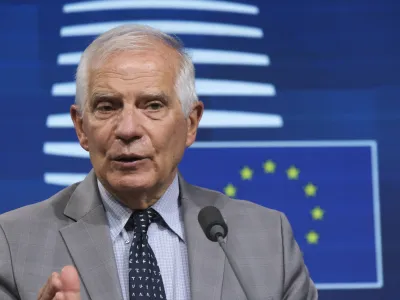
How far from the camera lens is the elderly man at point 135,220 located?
250cm

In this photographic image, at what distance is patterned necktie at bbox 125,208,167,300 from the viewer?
2.47m

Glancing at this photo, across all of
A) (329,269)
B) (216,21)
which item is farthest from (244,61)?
A: (329,269)

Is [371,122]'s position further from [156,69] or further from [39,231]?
[39,231]

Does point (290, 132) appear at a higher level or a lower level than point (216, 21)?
lower

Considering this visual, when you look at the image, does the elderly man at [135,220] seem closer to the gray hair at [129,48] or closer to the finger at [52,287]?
the gray hair at [129,48]

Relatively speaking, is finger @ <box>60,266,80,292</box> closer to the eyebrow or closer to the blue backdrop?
the eyebrow

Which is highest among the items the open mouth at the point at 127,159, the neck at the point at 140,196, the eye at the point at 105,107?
the eye at the point at 105,107

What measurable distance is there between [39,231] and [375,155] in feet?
5.07

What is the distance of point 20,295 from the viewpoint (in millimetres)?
2449

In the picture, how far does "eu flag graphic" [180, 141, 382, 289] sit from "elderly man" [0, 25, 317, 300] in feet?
2.27

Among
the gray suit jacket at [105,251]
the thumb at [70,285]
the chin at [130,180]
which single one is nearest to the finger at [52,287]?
the thumb at [70,285]

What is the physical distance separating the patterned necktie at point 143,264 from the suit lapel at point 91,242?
55 mm

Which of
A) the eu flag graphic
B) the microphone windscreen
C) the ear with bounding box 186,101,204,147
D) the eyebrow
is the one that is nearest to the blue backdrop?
the eu flag graphic

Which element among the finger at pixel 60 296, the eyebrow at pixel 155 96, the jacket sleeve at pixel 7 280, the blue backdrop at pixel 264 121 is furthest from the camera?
the blue backdrop at pixel 264 121
